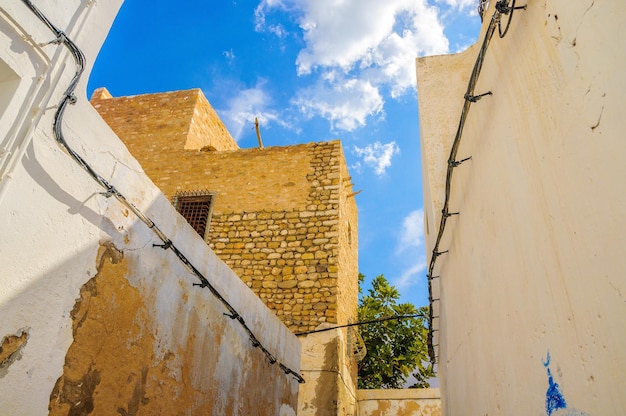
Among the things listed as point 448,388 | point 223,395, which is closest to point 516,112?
point 223,395

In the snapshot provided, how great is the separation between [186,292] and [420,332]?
1131 cm

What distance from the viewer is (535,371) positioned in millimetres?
2109

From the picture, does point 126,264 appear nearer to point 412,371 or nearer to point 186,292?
point 186,292

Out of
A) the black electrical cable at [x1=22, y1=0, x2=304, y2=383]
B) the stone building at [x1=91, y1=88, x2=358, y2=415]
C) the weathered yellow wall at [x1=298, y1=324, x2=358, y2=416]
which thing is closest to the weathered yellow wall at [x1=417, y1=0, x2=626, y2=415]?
the black electrical cable at [x1=22, y1=0, x2=304, y2=383]

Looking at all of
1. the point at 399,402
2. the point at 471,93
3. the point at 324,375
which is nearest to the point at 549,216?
the point at 471,93

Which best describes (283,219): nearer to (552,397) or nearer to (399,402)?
(399,402)

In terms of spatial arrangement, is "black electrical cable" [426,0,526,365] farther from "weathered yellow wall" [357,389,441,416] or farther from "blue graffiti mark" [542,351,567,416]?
"weathered yellow wall" [357,389,441,416]

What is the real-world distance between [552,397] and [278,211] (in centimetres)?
689

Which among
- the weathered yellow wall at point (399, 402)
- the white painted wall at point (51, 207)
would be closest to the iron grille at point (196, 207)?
the weathered yellow wall at point (399, 402)

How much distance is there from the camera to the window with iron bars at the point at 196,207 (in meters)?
8.84

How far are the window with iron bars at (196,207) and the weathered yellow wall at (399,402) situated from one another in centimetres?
475

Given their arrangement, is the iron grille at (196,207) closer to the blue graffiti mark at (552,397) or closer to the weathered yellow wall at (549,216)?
the weathered yellow wall at (549,216)

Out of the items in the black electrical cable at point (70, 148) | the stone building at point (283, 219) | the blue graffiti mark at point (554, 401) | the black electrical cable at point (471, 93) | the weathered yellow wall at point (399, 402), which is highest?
the stone building at point (283, 219)

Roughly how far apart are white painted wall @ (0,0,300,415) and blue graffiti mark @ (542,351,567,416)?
242 cm
